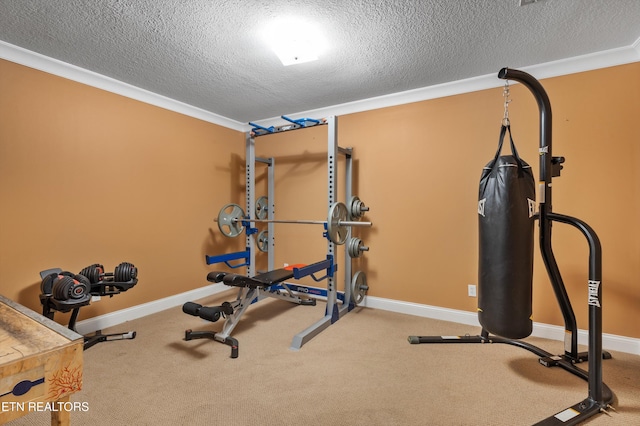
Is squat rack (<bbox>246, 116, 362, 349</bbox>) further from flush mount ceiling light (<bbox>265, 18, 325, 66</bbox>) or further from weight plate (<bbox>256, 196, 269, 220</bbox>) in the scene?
flush mount ceiling light (<bbox>265, 18, 325, 66</bbox>)

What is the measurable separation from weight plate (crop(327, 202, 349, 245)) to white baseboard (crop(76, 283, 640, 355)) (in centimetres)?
87

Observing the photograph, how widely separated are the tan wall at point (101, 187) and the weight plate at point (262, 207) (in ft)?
1.74

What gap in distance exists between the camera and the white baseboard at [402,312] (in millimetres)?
2290

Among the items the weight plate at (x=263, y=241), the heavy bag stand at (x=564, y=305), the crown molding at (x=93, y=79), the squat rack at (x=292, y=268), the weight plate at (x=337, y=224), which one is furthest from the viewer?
the weight plate at (x=263, y=241)

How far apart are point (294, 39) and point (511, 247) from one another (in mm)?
1905

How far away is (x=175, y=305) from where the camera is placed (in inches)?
131

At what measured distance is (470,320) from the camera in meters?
2.79

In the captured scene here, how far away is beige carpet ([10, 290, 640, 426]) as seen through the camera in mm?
1584

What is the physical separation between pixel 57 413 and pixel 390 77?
2.96m

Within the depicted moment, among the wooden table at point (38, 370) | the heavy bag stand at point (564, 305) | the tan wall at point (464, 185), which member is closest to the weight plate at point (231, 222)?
the tan wall at point (464, 185)

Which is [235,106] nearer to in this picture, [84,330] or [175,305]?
[175,305]

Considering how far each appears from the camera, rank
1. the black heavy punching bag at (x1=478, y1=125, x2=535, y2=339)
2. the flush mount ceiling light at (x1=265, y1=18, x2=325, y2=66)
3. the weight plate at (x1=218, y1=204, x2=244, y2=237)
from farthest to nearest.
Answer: the weight plate at (x1=218, y1=204, x2=244, y2=237) < the flush mount ceiling light at (x1=265, y1=18, x2=325, y2=66) < the black heavy punching bag at (x1=478, y1=125, x2=535, y2=339)

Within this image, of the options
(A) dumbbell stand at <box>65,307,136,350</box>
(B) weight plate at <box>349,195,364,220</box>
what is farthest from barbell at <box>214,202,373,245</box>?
(A) dumbbell stand at <box>65,307,136,350</box>

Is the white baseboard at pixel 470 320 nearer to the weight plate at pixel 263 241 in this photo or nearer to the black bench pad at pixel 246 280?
the black bench pad at pixel 246 280
